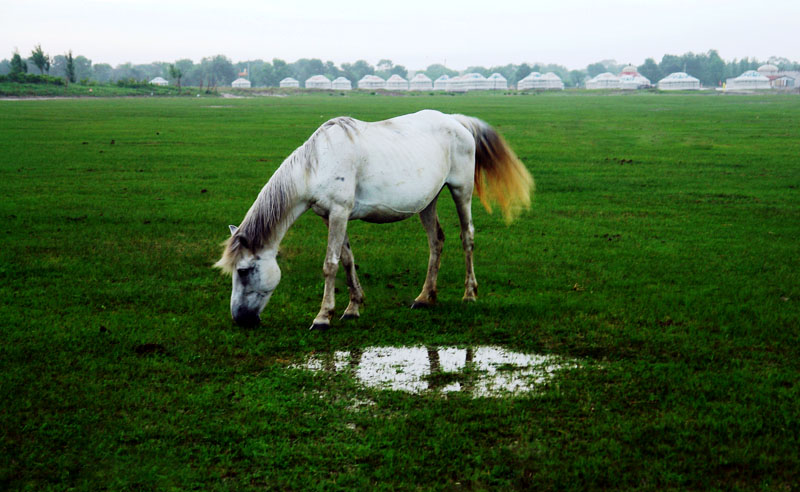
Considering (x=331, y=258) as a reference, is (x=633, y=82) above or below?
above

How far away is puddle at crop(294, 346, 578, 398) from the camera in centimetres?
533

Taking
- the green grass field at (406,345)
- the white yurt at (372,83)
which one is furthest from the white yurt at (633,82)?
the green grass field at (406,345)

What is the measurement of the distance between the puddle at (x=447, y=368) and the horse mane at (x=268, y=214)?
1.20m

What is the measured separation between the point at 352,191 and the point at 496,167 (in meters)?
2.23

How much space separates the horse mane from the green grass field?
0.81m

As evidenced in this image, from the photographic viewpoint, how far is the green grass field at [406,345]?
4.16m

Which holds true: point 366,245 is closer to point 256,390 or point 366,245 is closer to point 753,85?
point 256,390

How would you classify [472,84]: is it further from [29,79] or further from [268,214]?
[268,214]

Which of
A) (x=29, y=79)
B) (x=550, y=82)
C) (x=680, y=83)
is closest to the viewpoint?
(x=29, y=79)

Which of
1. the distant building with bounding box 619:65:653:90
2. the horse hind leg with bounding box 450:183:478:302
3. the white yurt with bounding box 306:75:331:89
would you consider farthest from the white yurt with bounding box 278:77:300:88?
the horse hind leg with bounding box 450:183:478:302

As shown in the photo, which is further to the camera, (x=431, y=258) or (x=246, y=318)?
(x=431, y=258)

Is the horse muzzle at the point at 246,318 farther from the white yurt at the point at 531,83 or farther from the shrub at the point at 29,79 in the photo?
the white yurt at the point at 531,83

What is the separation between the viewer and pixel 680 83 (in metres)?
128

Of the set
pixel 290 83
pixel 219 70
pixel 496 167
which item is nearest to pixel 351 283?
pixel 496 167
